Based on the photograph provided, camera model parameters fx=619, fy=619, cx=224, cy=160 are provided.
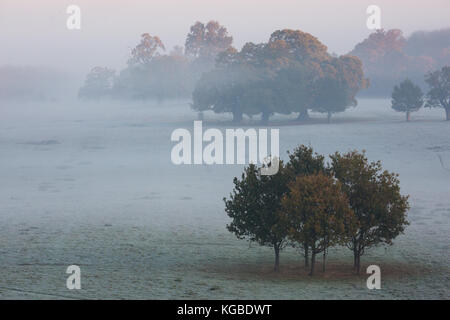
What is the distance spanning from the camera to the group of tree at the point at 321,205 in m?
Result: 30.4

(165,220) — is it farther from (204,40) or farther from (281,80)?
(204,40)

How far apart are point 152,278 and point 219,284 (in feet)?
12.1

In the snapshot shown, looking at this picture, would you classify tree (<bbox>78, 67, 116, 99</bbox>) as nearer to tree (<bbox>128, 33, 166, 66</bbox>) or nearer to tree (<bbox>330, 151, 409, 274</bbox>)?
tree (<bbox>128, 33, 166, 66</bbox>)

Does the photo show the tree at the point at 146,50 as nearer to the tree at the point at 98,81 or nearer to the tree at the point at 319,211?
the tree at the point at 98,81

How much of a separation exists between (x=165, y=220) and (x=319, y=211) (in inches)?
870

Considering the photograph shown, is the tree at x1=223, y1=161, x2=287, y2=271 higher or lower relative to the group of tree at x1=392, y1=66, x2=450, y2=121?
lower

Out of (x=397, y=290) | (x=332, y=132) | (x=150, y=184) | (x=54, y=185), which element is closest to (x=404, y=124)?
(x=332, y=132)

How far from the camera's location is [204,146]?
3957 inches

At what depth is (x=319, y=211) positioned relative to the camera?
30.2 m

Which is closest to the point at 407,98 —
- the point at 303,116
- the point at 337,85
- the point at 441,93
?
the point at 441,93

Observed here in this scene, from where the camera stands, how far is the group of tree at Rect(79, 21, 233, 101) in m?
167

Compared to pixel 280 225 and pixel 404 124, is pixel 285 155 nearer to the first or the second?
pixel 404 124

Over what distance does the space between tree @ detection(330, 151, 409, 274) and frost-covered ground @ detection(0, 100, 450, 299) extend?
7.12 feet

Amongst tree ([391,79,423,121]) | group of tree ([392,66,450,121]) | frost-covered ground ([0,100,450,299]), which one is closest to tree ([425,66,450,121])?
group of tree ([392,66,450,121])
